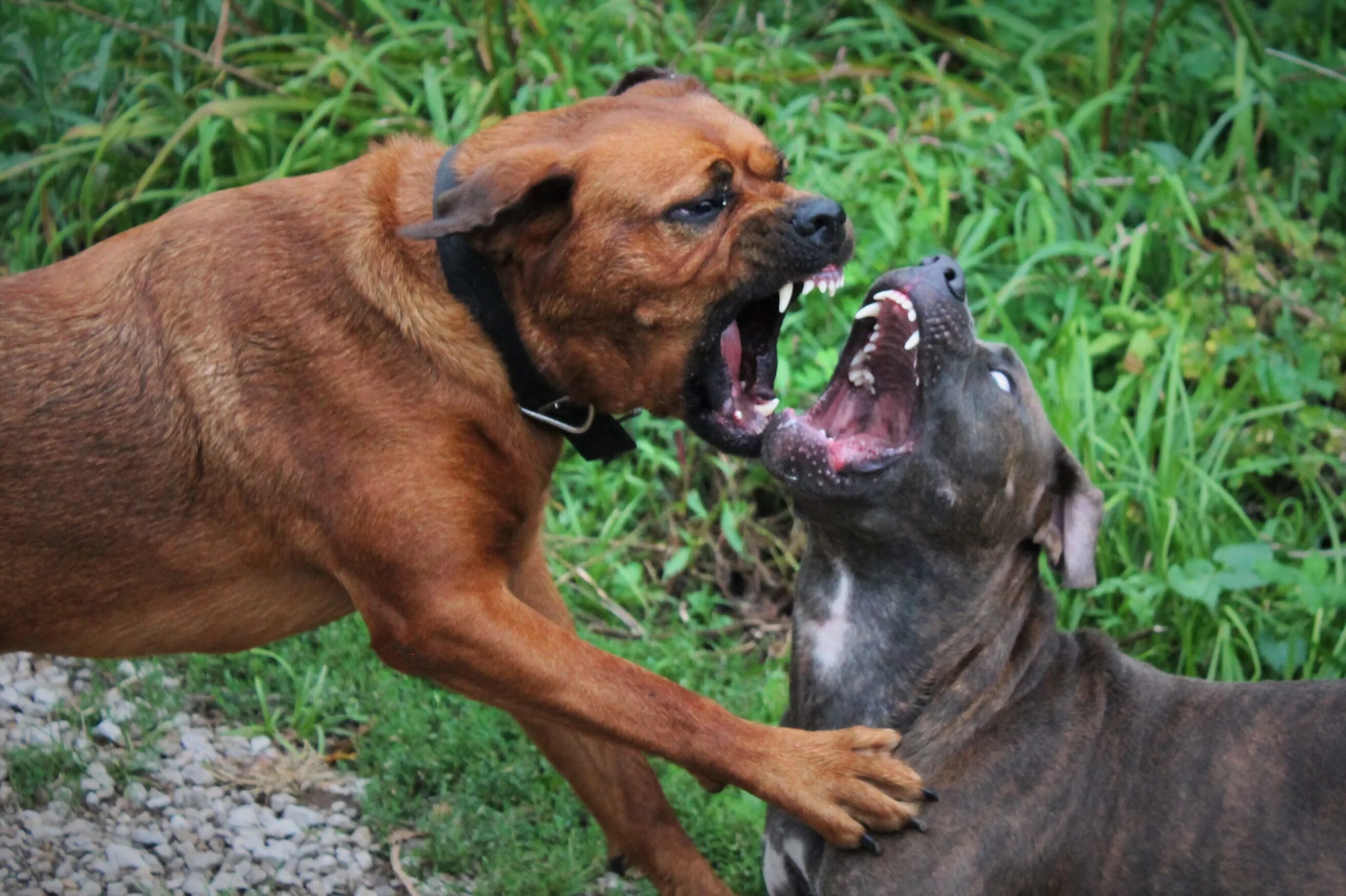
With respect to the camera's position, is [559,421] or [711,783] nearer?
[711,783]

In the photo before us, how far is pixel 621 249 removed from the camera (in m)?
3.74

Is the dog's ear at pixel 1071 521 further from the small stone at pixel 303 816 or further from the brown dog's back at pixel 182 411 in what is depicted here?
the small stone at pixel 303 816

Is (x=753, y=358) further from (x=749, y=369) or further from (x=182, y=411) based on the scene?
(x=182, y=411)

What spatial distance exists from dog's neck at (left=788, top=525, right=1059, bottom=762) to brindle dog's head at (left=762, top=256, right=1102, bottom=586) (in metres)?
0.07

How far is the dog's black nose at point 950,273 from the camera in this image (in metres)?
4.07

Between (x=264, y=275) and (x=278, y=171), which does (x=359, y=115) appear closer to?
(x=278, y=171)

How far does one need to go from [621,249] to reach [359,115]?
11.6 ft

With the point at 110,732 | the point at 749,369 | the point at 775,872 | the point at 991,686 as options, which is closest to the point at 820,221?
the point at 749,369

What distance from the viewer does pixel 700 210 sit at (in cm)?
381

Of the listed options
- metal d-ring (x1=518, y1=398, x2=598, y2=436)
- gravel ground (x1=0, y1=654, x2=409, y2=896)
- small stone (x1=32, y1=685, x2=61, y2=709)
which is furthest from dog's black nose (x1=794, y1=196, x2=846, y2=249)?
small stone (x1=32, y1=685, x2=61, y2=709)

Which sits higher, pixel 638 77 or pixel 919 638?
pixel 638 77

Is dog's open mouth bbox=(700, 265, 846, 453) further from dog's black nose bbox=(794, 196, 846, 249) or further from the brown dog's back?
the brown dog's back

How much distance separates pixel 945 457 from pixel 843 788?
0.86m

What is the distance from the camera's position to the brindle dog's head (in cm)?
394
